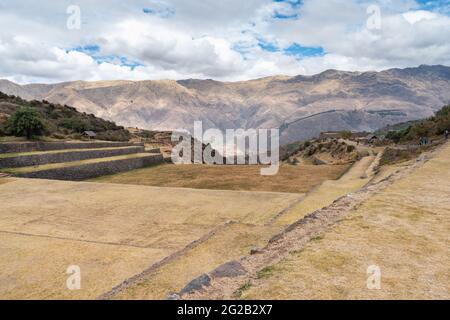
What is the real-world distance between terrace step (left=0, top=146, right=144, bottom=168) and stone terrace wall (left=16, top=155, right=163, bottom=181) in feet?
7.43

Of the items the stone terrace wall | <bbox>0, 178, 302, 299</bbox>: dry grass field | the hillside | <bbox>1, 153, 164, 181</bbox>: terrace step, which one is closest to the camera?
<bbox>0, 178, 302, 299</bbox>: dry grass field

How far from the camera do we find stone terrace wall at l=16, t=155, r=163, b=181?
75.2 feet

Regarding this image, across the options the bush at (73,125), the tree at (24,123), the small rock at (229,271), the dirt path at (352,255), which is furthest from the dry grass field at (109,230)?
the bush at (73,125)

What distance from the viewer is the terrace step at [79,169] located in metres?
22.2

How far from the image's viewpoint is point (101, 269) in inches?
282

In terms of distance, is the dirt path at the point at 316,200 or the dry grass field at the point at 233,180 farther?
the dry grass field at the point at 233,180

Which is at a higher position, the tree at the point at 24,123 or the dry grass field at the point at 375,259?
the tree at the point at 24,123

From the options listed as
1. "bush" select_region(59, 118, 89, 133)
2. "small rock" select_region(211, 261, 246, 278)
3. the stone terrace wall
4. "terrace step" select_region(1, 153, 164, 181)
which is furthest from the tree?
"small rock" select_region(211, 261, 246, 278)

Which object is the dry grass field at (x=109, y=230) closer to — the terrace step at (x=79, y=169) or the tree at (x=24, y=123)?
the terrace step at (x=79, y=169)

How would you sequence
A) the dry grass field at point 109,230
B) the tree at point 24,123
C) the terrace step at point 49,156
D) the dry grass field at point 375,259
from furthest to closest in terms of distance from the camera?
1. the tree at point 24,123
2. the terrace step at point 49,156
3. the dry grass field at point 109,230
4. the dry grass field at point 375,259

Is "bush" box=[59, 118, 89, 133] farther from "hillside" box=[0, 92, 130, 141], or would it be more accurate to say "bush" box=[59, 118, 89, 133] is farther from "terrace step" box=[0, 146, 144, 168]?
"terrace step" box=[0, 146, 144, 168]

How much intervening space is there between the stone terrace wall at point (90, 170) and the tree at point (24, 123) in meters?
10.2

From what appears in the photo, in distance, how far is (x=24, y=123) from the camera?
3195cm

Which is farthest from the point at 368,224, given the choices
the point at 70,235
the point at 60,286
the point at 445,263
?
the point at 70,235
